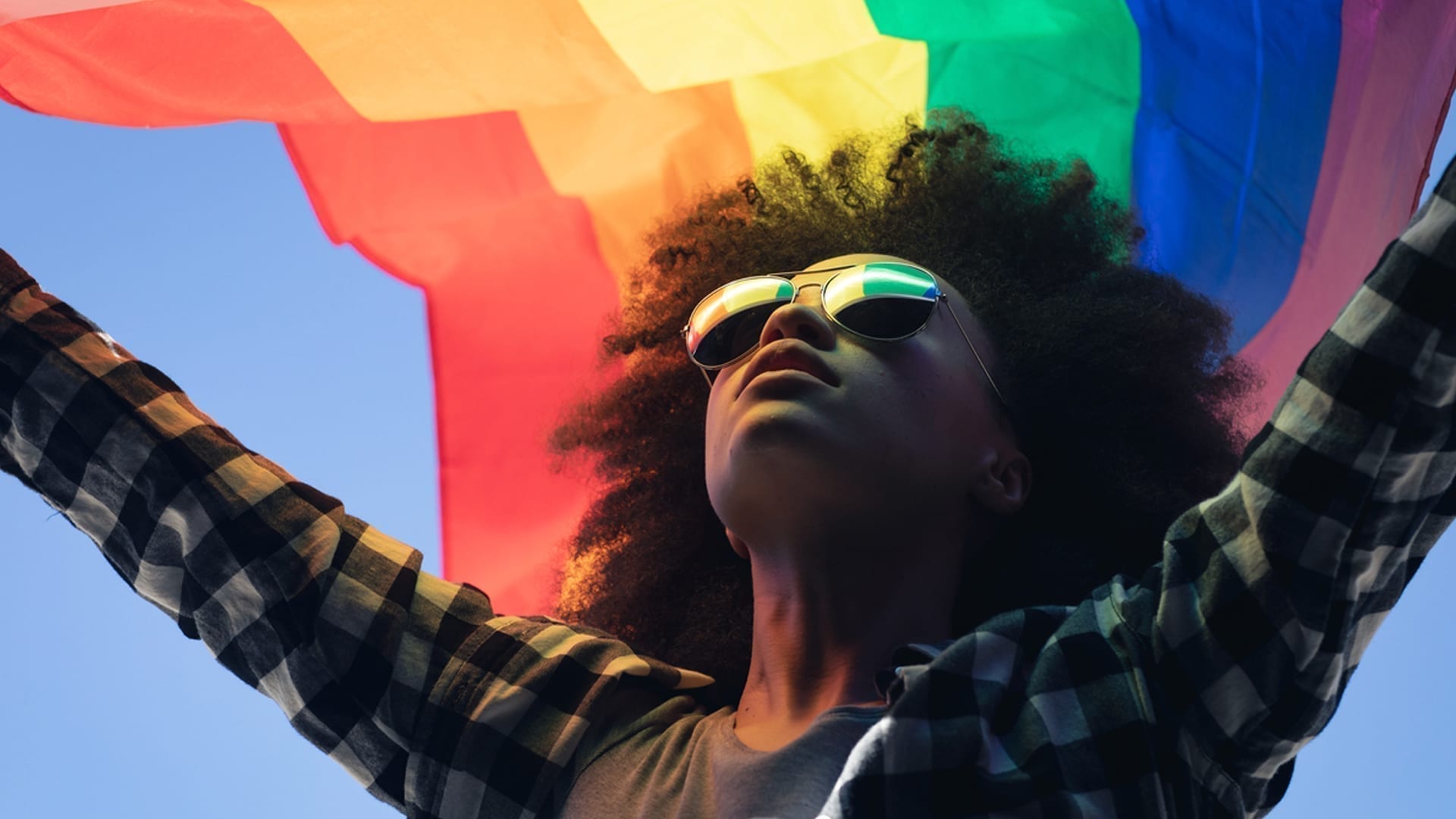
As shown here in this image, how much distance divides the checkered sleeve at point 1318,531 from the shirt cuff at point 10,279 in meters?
1.95

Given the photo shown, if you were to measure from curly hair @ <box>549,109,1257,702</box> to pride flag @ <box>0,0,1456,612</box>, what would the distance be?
0.10m

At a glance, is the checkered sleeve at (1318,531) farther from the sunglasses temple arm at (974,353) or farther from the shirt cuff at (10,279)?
the shirt cuff at (10,279)

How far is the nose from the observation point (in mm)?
2572

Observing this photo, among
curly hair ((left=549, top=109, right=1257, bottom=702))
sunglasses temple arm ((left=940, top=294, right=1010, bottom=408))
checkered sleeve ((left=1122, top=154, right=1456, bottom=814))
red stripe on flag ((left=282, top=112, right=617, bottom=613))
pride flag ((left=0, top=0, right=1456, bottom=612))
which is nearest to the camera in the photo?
checkered sleeve ((left=1122, top=154, right=1456, bottom=814))

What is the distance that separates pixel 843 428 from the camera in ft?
8.00

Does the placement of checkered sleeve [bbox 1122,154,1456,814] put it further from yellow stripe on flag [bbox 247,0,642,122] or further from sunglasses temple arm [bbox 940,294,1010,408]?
yellow stripe on flag [bbox 247,0,642,122]


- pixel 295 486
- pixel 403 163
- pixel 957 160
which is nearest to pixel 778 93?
pixel 957 160

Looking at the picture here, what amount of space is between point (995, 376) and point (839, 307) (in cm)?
35

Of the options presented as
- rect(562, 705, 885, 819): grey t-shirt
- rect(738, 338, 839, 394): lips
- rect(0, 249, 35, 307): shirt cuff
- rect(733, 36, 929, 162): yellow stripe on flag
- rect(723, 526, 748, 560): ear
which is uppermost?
rect(733, 36, 929, 162): yellow stripe on flag

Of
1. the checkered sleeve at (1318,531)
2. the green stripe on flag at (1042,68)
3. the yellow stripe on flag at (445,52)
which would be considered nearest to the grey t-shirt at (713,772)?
the checkered sleeve at (1318,531)

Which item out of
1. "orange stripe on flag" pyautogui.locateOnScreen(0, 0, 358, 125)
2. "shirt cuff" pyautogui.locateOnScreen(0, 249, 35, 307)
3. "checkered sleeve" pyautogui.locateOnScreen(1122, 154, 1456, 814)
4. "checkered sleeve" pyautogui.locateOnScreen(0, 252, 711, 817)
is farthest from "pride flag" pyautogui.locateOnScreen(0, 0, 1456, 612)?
"checkered sleeve" pyautogui.locateOnScreen(1122, 154, 1456, 814)

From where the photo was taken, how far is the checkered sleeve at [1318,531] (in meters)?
1.74

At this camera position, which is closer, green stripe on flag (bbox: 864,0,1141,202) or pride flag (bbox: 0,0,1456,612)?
pride flag (bbox: 0,0,1456,612)

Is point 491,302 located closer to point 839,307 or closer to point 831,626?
point 839,307
